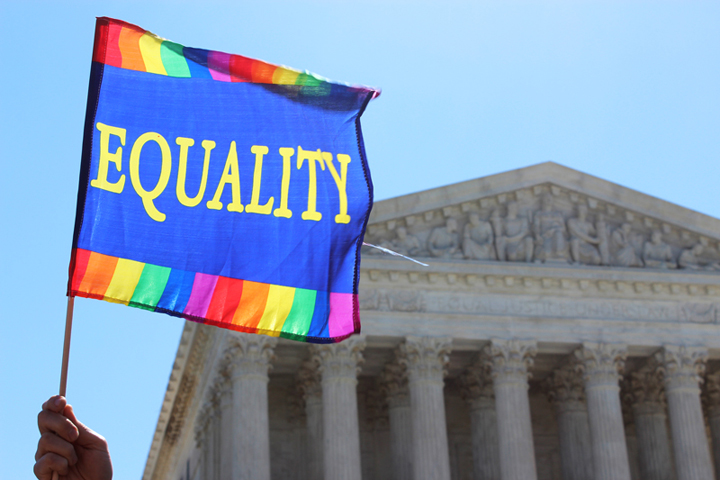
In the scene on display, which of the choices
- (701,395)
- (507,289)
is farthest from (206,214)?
(701,395)

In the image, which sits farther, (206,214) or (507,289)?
(507,289)

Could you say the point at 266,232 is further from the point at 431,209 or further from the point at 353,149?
the point at 431,209

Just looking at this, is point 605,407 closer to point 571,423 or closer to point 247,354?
point 571,423

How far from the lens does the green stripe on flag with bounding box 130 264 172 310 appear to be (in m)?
12.6

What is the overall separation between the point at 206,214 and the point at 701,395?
36051 millimetres

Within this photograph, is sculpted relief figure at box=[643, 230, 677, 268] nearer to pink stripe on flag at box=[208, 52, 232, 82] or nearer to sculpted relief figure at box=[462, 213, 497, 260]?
sculpted relief figure at box=[462, 213, 497, 260]

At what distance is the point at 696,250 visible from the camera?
42812mm

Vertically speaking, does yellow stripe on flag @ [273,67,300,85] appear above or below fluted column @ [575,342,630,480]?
below

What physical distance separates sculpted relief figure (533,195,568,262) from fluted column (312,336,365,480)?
7467 millimetres

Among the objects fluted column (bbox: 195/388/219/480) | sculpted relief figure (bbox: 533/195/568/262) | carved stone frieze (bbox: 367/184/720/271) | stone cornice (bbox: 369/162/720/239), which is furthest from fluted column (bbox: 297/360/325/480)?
sculpted relief figure (bbox: 533/195/568/262)

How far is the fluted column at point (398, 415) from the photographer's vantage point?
132ft

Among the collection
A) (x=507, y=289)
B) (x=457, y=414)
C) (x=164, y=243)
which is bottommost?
(x=164, y=243)

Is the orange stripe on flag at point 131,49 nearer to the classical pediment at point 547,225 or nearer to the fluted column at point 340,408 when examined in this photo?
the fluted column at point 340,408

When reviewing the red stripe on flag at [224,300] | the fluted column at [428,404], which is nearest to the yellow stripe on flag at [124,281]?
the red stripe on flag at [224,300]
